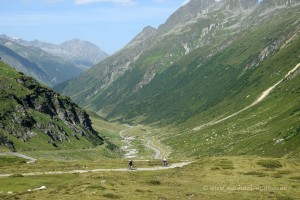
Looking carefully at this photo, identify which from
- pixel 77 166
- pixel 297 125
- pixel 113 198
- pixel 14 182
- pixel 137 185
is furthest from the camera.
→ pixel 297 125

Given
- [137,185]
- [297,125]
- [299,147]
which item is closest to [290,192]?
[137,185]

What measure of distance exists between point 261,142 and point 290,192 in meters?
119

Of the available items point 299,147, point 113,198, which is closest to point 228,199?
point 113,198

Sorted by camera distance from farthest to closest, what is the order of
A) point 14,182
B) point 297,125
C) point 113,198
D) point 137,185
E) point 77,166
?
point 297,125 → point 77,166 → point 14,182 → point 137,185 → point 113,198

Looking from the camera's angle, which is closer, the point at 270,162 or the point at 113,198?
the point at 113,198

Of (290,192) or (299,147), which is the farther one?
(299,147)

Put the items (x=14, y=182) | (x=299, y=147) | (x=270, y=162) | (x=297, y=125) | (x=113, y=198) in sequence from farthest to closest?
(x=297, y=125), (x=299, y=147), (x=270, y=162), (x=14, y=182), (x=113, y=198)

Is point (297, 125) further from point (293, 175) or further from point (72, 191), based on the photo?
point (72, 191)

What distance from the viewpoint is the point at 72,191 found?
239 feet

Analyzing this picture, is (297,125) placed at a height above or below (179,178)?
above

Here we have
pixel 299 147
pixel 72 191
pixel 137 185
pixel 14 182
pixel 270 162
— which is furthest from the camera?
pixel 299 147

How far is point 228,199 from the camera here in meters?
69.0

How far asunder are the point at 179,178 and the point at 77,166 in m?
39.7

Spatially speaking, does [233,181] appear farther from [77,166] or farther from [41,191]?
[77,166]
